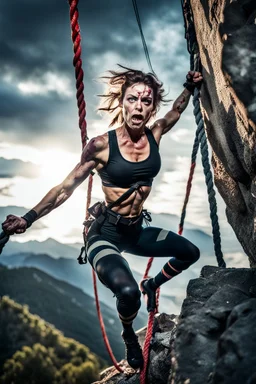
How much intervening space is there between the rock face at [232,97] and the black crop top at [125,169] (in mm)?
921

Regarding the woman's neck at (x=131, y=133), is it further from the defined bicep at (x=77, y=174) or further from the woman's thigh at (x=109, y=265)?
the woman's thigh at (x=109, y=265)

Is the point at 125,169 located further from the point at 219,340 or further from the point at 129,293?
the point at 219,340

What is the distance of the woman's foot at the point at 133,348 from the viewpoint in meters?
3.75

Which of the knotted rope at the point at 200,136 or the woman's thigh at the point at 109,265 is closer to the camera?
the woman's thigh at the point at 109,265

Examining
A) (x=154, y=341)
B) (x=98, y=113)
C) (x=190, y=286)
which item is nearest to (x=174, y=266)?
(x=190, y=286)

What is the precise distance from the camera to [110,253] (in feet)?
12.3

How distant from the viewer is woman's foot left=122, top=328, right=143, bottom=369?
375cm

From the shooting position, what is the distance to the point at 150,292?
483 cm

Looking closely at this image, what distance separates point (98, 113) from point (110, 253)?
2157 mm

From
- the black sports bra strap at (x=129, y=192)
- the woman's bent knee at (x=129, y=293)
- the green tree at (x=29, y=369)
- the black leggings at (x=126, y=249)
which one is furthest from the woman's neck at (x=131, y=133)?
the green tree at (x=29, y=369)

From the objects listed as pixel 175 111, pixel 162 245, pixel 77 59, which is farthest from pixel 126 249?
pixel 77 59

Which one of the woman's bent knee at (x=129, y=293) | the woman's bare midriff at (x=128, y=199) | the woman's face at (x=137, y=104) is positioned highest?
the woman's face at (x=137, y=104)

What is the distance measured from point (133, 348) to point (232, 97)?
3.06 metres

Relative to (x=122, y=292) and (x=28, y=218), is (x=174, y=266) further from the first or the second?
(x=28, y=218)
